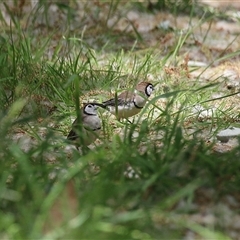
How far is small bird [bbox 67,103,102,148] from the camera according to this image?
3.99 m

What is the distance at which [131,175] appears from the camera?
3.62 metres

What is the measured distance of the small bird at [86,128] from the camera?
399 cm

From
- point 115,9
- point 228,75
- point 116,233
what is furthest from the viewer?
point 115,9

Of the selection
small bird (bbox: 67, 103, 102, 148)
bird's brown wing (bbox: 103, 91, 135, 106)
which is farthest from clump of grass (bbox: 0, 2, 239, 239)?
bird's brown wing (bbox: 103, 91, 135, 106)

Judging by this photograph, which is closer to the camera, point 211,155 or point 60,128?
point 211,155

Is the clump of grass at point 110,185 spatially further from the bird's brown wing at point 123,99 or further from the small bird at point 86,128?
the bird's brown wing at point 123,99

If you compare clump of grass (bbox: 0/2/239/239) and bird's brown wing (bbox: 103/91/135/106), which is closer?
clump of grass (bbox: 0/2/239/239)

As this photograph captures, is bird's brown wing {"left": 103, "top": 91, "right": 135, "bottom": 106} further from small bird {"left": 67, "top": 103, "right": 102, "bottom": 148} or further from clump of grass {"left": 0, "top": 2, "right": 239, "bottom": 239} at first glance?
small bird {"left": 67, "top": 103, "right": 102, "bottom": 148}

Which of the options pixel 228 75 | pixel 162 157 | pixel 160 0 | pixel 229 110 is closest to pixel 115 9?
pixel 160 0

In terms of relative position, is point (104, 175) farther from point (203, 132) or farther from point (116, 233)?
point (203, 132)

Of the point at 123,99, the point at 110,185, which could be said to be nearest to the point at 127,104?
the point at 123,99

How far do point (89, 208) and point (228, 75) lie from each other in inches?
140

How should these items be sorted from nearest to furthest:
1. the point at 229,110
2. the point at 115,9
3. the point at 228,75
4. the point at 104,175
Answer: the point at 104,175 → the point at 229,110 → the point at 228,75 → the point at 115,9

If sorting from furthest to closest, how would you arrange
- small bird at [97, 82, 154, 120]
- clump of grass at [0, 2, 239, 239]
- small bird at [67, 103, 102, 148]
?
small bird at [97, 82, 154, 120] → small bird at [67, 103, 102, 148] → clump of grass at [0, 2, 239, 239]
